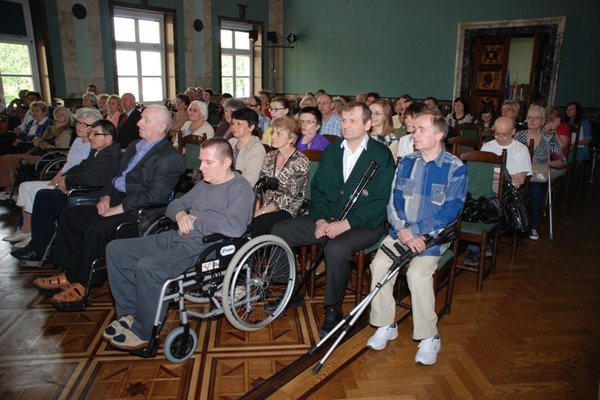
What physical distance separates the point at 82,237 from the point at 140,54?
26.5 feet

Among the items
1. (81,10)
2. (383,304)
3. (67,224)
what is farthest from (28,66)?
(383,304)

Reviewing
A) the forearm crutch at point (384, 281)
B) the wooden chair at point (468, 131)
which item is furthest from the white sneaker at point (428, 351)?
the wooden chair at point (468, 131)

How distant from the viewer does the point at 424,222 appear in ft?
8.34

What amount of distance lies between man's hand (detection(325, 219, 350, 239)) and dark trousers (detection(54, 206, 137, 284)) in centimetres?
131

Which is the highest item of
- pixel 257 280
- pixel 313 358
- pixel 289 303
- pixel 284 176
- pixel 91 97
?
pixel 91 97

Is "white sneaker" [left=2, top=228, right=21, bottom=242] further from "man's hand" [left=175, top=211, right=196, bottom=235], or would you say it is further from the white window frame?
the white window frame

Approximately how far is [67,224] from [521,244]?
3843 mm

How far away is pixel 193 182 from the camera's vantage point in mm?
3490

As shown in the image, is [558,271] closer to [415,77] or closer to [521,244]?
[521,244]

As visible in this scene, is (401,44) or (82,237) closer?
(82,237)

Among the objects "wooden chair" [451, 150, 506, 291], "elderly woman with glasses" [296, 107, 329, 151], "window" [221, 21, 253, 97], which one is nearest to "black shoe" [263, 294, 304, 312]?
"wooden chair" [451, 150, 506, 291]

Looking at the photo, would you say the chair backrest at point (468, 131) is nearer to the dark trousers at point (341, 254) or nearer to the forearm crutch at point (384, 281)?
the dark trousers at point (341, 254)

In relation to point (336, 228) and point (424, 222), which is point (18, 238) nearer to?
point (336, 228)

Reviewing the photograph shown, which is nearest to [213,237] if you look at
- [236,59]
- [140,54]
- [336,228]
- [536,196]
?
[336,228]
